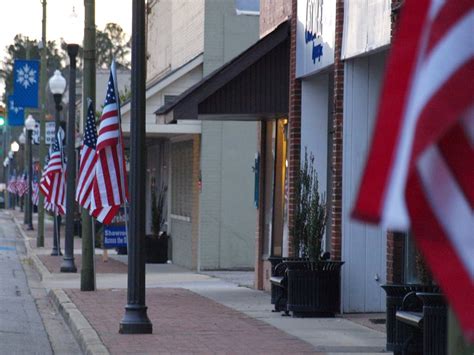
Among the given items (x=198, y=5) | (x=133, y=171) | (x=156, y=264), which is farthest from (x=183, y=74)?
(x=133, y=171)

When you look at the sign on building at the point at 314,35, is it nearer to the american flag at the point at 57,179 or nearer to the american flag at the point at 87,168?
the american flag at the point at 87,168

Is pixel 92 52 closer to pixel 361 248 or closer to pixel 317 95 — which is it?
pixel 317 95

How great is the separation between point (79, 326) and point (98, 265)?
1543 cm

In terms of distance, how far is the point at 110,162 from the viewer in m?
16.5

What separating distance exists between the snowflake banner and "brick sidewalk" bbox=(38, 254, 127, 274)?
9.07 m

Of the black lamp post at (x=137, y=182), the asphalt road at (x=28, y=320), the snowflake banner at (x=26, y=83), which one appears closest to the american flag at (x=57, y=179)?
the asphalt road at (x=28, y=320)

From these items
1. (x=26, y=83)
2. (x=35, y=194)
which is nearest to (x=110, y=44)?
(x=35, y=194)

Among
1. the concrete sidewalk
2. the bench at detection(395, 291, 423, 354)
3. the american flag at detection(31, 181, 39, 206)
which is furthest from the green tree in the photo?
the bench at detection(395, 291, 423, 354)

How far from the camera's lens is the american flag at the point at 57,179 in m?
29.7

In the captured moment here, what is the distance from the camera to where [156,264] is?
31359 mm

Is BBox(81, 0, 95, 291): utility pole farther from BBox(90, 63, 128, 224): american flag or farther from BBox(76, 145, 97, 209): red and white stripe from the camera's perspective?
BBox(90, 63, 128, 224): american flag

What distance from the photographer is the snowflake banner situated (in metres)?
40.9

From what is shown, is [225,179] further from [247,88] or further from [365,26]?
[365,26]

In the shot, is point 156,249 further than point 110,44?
No
